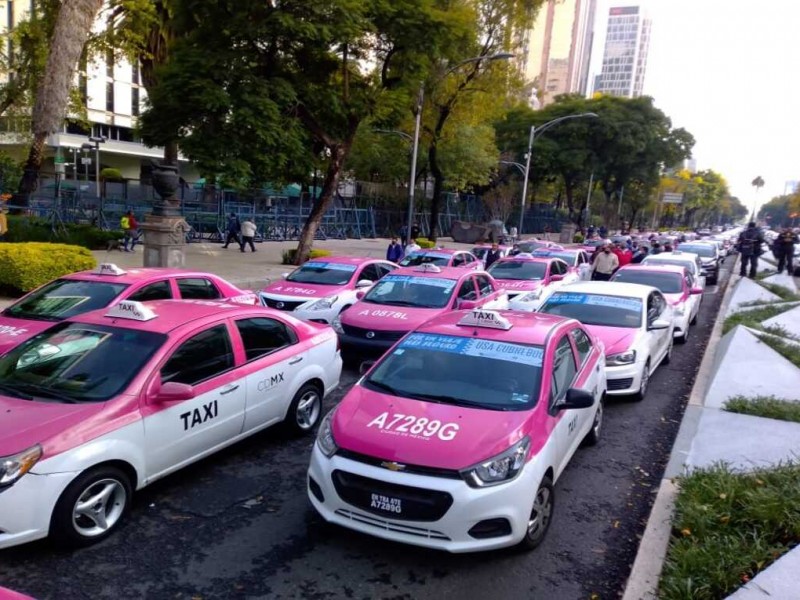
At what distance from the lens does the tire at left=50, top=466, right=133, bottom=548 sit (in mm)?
3998

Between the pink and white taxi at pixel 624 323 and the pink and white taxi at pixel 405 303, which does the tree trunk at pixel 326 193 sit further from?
the pink and white taxi at pixel 624 323

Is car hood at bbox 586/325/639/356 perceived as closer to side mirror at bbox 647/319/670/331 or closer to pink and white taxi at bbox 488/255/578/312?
side mirror at bbox 647/319/670/331

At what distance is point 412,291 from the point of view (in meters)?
10.2

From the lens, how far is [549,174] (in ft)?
181

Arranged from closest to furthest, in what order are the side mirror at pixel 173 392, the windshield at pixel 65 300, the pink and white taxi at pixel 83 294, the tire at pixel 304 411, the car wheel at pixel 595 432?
1. the side mirror at pixel 173 392
2. the tire at pixel 304 411
3. the car wheel at pixel 595 432
4. the pink and white taxi at pixel 83 294
5. the windshield at pixel 65 300

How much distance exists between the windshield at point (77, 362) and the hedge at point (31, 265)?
832 centimetres

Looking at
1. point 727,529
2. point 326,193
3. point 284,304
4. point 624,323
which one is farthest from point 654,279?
point 326,193

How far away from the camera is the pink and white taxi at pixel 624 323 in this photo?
26.6ft

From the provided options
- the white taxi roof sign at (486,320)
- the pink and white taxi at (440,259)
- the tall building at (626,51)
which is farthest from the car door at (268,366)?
the tall building at (626,51)

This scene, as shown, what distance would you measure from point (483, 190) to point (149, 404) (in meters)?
51.0

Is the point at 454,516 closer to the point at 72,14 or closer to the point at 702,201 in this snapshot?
the point at 72,14

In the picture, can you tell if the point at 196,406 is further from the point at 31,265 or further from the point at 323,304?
the point at 31,265

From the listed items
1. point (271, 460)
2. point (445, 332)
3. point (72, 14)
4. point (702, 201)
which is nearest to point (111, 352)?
point (271, 460)

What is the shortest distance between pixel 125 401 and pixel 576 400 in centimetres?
334
